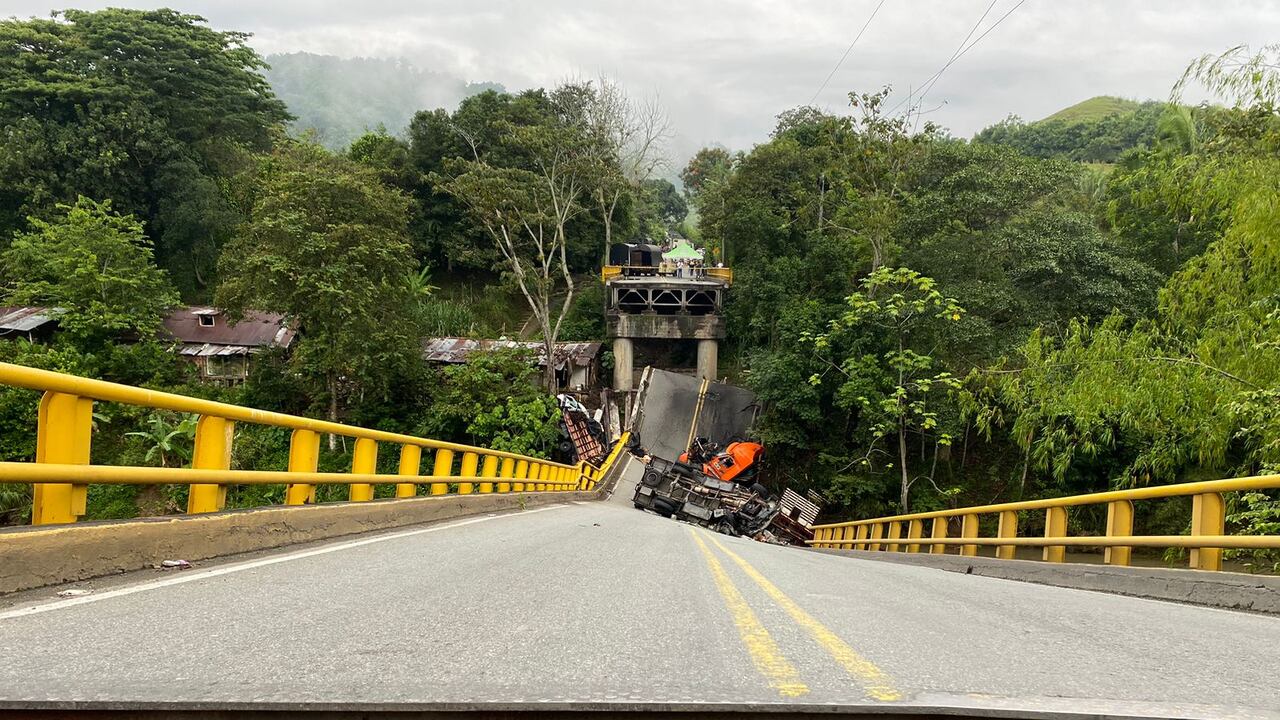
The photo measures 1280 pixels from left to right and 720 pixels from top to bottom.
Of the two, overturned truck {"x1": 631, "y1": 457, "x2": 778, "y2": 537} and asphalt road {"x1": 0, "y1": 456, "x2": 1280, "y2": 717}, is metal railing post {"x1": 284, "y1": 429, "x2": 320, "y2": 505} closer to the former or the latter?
asphalt road {"x1": 0, "y1": 456, "x2": 1280, "y2": 717}

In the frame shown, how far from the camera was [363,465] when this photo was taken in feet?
26.2

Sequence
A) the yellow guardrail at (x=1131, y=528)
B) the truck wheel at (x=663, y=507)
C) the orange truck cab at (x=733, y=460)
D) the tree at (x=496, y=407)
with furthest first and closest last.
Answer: the tree at (x=496, y=407) → the orange truck cab at (x=733, y=460) → the truck wheel at (x=663, y=507) → the yellow guardrail at (x=1131, y=528)

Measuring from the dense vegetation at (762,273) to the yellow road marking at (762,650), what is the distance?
4.05m

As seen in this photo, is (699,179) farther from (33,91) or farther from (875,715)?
(875,715)

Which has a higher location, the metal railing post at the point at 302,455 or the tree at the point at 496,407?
the metal railing post at the point at 302,455

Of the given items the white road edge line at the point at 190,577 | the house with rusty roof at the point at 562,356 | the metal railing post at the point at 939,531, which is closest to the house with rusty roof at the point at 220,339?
the house with rusty roof at the point at 562,356

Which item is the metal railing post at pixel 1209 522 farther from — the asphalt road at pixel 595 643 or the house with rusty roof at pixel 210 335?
the house with rusty roof at pixel 210 335

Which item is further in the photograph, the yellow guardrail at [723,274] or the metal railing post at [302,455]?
the yellow guardrail at [723,274]

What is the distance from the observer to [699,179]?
10225cm

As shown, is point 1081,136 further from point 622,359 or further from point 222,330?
point 222,330

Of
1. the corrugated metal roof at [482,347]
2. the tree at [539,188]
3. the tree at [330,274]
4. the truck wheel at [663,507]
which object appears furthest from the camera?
the corrugated metal roof at [482,347]

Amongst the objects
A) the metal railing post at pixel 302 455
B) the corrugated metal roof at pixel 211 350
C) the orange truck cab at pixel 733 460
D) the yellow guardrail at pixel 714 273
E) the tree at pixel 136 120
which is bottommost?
the orange truck cab at pixel 733 460

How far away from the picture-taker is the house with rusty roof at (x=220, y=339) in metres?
44.1

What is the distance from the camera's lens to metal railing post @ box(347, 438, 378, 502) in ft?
26.2
